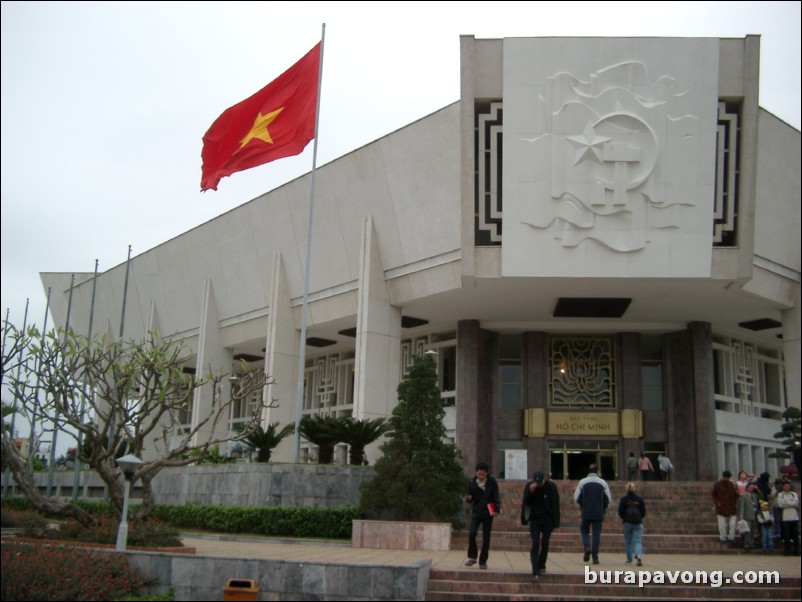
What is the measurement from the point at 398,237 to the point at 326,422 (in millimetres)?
7460

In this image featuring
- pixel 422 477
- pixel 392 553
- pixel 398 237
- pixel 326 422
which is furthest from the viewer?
pixel 398 237

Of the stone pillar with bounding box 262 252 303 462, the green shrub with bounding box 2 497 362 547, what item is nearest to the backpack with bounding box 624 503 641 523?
the green shrub with bounding box 2 497 362 547

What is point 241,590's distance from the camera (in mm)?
11070

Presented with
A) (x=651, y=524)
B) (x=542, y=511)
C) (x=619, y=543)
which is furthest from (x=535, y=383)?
(x=542, y=511)

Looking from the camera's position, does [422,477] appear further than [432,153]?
No

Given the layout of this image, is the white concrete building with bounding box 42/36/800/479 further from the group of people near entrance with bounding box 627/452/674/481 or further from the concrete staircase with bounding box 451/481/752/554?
the concrete staircase with bounding box 451/481/752/554

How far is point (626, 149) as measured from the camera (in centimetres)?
2353

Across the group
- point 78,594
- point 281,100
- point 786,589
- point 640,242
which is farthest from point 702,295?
point 78,594

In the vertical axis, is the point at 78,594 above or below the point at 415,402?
below

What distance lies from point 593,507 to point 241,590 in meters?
5.85

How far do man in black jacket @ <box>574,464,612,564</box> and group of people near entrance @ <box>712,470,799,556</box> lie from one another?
4.48 metres

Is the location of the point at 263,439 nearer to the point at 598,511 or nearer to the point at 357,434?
the point at 357,434

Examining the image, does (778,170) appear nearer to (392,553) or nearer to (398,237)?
(398,237)

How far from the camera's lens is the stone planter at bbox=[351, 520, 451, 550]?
17172 mm
